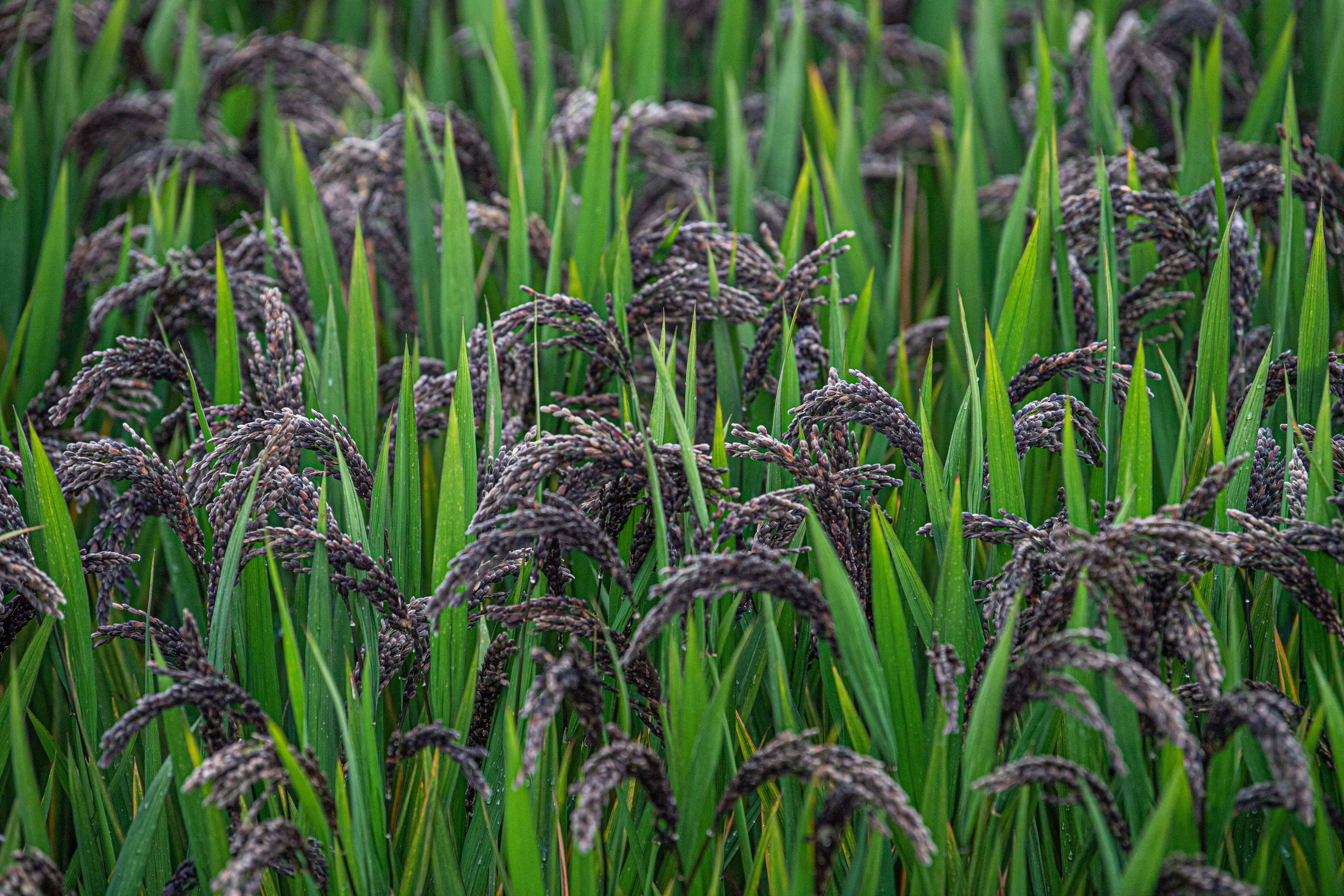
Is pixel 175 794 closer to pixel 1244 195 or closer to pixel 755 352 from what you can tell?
pixel 755 352

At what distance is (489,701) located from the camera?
62.9 inches

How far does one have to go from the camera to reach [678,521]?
59.6 inches

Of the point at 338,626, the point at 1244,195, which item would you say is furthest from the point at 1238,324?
the point at 338,626

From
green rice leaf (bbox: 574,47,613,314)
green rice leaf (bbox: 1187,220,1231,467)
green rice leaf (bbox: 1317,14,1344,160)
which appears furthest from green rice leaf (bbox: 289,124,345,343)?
green rice leaf (bbox: 1317,14,1344,160)

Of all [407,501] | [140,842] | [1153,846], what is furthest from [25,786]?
[1153,846]

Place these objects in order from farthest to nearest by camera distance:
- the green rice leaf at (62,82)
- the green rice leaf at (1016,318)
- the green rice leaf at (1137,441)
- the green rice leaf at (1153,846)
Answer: the green rice leaf at (62,82), the green rice leaf at (1016,318), the green rice leaf at (1137,441), the green rice leaf at (1153,846)

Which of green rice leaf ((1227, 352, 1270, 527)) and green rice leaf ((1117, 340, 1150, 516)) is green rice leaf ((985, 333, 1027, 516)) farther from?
green rice leaf ((1227, 352, 1270, 527))

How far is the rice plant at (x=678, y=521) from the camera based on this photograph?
1.34 m

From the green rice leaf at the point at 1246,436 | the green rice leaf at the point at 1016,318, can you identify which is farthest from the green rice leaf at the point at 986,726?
the green rice leaf at the point at 1016,318

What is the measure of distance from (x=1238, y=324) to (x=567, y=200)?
1511 millimetres

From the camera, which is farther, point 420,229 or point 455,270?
point 420,229

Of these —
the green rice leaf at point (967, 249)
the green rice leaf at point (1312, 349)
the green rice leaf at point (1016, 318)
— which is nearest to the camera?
the green rice leaf at point (1312, 349)

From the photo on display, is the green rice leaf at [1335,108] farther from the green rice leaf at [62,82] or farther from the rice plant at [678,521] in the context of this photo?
the green rice leaf at [62,82]

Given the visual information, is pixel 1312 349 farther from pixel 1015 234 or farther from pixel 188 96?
pixel 188 96
